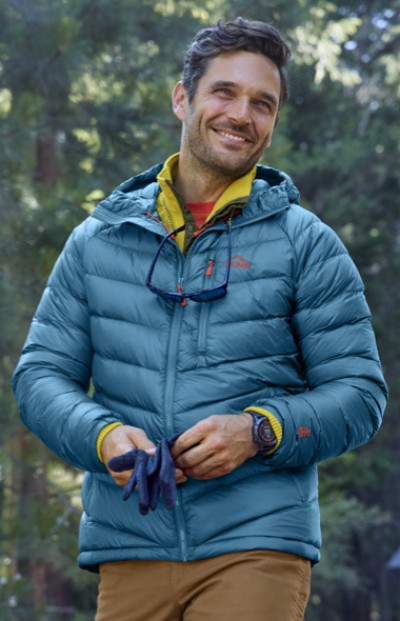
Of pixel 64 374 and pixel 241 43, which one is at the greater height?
pixel 241 43

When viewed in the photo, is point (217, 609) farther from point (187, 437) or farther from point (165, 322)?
point (165, 322)

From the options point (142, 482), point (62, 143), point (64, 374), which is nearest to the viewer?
point (142, 482)

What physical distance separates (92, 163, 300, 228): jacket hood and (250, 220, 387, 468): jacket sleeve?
0.12 meters

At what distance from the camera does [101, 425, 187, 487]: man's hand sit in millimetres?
2579

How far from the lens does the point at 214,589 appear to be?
2.61 metres

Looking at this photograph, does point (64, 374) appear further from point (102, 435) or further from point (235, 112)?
point (235, 112)

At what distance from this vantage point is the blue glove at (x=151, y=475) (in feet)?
8.15

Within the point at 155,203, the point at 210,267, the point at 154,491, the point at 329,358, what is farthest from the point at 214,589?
the point at 155,203

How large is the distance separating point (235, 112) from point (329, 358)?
28.0 inches

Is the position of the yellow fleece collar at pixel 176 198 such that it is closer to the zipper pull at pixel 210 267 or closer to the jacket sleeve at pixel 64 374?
the zipper pull at pixel 210 267

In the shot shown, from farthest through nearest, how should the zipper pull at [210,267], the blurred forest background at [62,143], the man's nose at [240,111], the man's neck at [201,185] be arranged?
the blurred forest background at [62,143] < the man's neck at [201,185] < the man's nose at [240,111] < the zipper pull at [210,267]

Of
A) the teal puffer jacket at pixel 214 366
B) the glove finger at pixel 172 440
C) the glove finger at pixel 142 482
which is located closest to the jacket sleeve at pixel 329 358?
the teal puffer jacket at pixel 214 366

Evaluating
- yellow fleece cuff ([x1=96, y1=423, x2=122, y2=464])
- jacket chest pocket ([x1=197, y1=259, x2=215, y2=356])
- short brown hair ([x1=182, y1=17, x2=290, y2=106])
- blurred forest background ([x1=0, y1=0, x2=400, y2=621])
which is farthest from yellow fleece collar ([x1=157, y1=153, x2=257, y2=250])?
blurred forest background ([x1=0, y1=0, x2=400, y2=621])

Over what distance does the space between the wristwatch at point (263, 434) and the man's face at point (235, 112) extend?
0.77m
